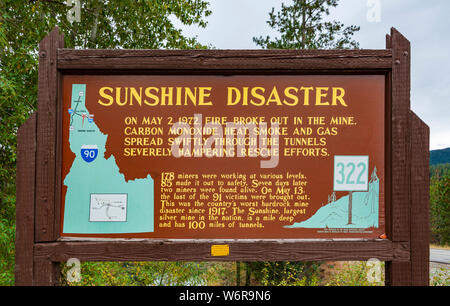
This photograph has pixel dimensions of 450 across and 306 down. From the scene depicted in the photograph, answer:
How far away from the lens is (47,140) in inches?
99.9

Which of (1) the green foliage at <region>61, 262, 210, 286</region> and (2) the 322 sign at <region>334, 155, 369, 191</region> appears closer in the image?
(2) the 322 sign at <region>334, 155, 369, 191</region>

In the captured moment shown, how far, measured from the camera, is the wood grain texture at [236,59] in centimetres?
260

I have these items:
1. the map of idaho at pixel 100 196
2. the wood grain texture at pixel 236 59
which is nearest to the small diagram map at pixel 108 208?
the map of idaho at pixel 100 196

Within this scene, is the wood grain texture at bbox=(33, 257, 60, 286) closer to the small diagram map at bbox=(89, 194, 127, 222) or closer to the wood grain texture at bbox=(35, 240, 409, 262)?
the wood grain texture at bbox=(35, 240, 409, 262)

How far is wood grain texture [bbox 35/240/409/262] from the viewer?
2.48m

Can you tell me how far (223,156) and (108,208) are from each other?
1.10 m

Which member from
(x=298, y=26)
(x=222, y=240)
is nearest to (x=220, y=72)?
(x=222, y=240)

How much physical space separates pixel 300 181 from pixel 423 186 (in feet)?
3.46

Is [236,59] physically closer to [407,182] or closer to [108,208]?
[108,208]

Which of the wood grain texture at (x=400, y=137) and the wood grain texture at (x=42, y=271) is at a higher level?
the wood grain texture at (x=400, y=137)

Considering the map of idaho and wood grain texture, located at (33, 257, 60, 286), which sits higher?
the map of idaho

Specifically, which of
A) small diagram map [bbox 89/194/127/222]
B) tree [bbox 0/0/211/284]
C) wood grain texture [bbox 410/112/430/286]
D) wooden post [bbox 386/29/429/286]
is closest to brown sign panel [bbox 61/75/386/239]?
small diagram map [bbox 89/194/127/222]

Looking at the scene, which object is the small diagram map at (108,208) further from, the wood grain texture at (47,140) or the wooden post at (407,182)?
the wooden post at (407,182)
